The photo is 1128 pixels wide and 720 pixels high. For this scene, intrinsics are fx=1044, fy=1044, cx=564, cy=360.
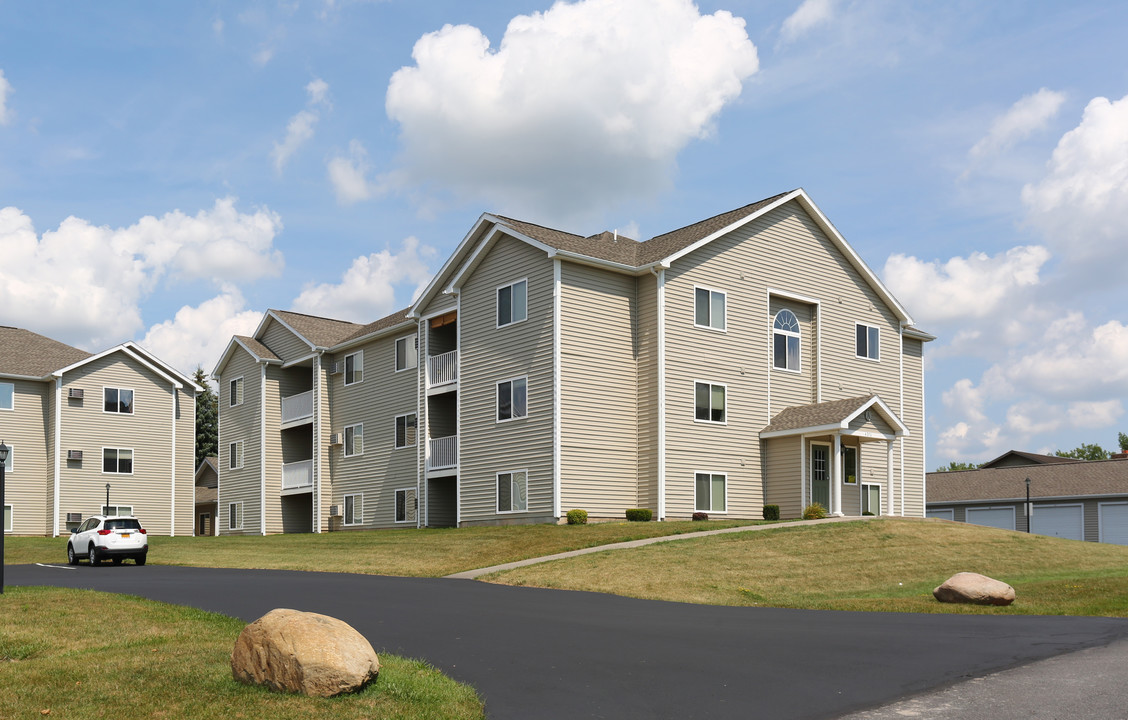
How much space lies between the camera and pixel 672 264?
33.9m

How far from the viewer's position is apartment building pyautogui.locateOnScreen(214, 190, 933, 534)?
32.8 meters

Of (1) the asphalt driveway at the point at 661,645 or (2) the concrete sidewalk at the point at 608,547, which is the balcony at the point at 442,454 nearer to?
(2) the concrete sidewalk at the point at 608,547

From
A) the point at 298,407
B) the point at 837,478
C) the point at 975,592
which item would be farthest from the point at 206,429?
the point at 975,592

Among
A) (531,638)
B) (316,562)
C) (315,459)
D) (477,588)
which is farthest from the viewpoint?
(315,459)

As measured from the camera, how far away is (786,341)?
Result: 3800 centimetres

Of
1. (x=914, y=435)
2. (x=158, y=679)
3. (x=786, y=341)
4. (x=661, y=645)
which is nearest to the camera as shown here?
(x=158, y=679)

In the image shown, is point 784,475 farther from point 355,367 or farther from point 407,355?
point 355,367

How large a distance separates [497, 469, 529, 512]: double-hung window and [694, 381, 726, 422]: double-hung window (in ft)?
19.7

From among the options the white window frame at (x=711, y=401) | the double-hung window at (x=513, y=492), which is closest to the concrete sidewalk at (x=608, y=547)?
the white window frame at (x=711, y=401)

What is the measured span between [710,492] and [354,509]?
17.3 metres

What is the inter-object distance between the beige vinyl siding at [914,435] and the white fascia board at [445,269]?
750 inches

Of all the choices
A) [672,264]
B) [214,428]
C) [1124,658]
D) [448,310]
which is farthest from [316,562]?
[214,428]

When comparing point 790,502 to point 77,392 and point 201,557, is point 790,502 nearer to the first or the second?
point 201,557

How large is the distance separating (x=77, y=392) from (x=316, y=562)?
28.1 m
